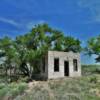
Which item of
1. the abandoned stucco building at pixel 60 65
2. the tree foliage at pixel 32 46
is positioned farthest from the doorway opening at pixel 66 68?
the tree foliage at pixel 32 46

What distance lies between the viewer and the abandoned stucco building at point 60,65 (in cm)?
2280

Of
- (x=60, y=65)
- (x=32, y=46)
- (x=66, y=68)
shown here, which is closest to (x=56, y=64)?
(x=60, y=65)

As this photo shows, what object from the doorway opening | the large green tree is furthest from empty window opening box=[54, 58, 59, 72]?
the large green tree

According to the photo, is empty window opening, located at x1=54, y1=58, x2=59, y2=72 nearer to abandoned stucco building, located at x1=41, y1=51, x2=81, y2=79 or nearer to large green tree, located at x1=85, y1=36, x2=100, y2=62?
abandoned stucco building, located at x1=41, y1=51, x2=81, y2=79

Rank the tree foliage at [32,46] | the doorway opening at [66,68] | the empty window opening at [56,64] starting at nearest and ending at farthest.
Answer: the tree foliage at [32,46] → the empty window opening at [56,64] → the doorway opening at [66,68]

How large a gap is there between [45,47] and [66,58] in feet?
8.69

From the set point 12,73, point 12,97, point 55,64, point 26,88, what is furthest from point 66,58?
point 12,97

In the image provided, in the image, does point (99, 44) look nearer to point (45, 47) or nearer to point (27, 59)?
point (45, 47)

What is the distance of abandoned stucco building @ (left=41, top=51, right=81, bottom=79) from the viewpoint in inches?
898

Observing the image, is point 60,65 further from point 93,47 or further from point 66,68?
point 93,47

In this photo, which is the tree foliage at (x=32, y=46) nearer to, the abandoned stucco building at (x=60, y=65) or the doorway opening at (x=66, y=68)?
the abandoned stucco building at (x=60, y=65)

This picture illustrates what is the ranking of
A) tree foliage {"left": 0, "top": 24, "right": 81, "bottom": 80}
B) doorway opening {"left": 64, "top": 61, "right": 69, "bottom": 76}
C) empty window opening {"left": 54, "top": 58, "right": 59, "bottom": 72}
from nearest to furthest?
1. tree foliage {"left": 0, "top": 24, "right": 81, "bottom": 80}
2. empty window opening {"left": 54, "top": 58, "right": 59, "bottom": 72}
3. doorway opening {"left": 64, "top": 61, "right": 69, "bottom": 76}

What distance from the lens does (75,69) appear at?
2500 centimetres

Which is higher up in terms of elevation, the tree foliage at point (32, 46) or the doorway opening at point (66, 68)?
the tree foliage at point (32, 46)
